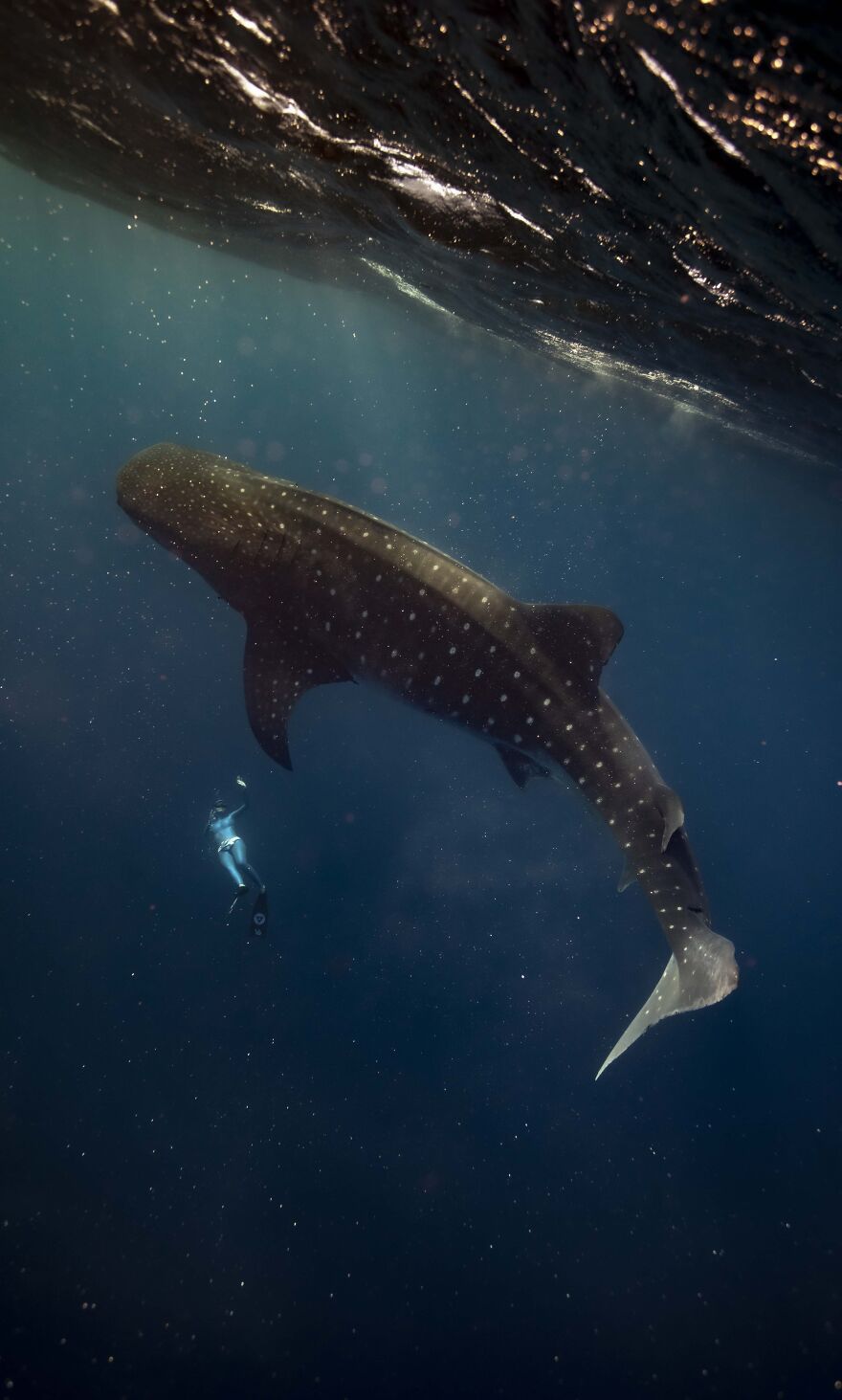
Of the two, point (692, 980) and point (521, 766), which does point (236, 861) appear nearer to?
point (521, 766)

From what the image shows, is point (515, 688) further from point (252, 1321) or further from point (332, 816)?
point (332, 816)

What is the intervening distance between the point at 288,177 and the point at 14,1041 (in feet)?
60.3

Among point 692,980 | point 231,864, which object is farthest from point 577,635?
point 231,864

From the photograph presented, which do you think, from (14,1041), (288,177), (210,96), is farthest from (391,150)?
(14,1041)

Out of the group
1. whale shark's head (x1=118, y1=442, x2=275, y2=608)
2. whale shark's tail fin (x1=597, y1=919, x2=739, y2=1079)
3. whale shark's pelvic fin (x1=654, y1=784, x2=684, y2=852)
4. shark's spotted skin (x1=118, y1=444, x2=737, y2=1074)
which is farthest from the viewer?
whale shark's head (x1=118, y1=442, x2=275, y2=608)

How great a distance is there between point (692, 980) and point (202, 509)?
702 centimetres

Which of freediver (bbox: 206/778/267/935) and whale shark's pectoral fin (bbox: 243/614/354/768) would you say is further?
freediver (bbox: 206/778/267/935)

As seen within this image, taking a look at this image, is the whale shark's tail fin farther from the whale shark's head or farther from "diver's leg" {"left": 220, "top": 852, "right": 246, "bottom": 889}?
"diver's leg" {"left": 220, "top": 852, "right": 246, "bottom": 889}

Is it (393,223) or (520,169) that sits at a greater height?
(520,169)

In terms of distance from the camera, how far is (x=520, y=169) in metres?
7.54

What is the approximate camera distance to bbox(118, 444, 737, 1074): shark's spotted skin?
648 cm

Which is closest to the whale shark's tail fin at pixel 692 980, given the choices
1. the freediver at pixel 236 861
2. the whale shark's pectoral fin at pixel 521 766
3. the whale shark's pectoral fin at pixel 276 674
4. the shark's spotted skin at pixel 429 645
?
the shark's spotted skin at pixel 429 645

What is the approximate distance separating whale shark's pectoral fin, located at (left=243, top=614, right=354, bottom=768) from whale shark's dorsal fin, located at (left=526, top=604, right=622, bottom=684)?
2.49m

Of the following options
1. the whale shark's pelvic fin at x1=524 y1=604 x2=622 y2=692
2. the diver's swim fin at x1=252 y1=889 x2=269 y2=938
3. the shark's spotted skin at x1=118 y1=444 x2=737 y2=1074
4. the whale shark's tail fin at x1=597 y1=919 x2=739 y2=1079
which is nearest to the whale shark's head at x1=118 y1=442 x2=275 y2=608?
the shark's spotted skin at x1=118 y1=444 x2=737 y2=1074
